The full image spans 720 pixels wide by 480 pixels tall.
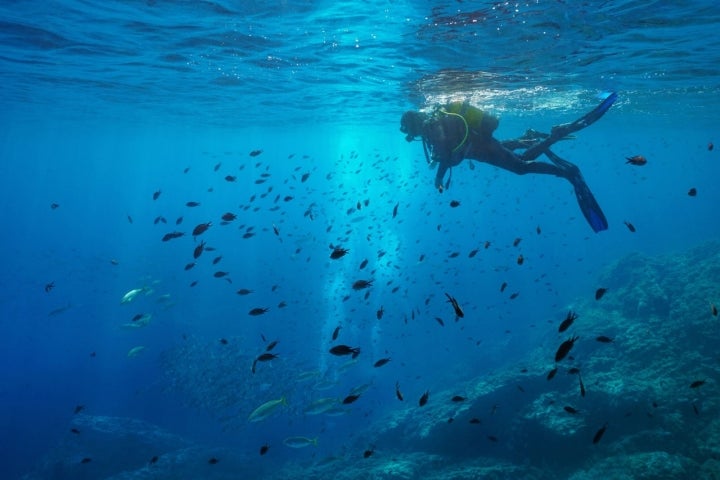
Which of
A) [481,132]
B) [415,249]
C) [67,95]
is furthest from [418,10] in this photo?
[415,249]

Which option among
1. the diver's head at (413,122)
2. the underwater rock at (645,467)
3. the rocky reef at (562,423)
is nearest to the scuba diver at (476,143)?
the diver's head at (413,122)

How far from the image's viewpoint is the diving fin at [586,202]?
8.68 m

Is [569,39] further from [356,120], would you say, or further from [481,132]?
[356,120]

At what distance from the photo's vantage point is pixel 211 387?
17344mm

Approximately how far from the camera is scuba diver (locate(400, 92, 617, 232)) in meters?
9.27

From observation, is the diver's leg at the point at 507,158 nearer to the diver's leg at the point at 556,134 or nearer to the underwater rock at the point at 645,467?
the diver's leg at the point at 556,134

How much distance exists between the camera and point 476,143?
32.2 ft

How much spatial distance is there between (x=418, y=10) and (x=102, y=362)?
33.7 m

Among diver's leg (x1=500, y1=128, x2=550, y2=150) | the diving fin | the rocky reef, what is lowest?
the rocky reef

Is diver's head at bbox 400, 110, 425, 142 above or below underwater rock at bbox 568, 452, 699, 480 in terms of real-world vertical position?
above

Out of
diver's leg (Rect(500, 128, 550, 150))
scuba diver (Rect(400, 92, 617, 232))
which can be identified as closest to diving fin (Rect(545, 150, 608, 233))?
scuba diver (Rect(400, 92, 617, 232))

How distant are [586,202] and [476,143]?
2634mm

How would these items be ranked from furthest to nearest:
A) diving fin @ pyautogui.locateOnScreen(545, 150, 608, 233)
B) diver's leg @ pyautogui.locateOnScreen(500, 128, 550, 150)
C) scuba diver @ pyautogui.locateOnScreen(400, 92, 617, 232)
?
1. diver's leg @ pyautogui.locateOnScreen(500, 128, 550, 150)
2. scuba diver @ pyautogui.locateOnScreen(400, 92, 617, 232)
3. diving fin @ pyautogui.locateOnScreen(545, 150, 608, 233)

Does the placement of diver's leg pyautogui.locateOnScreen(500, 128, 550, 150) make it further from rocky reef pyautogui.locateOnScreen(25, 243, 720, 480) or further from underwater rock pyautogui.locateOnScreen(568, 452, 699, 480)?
underwater rock pyautogui.locateOnScreen(568, 452, 699, 480)
